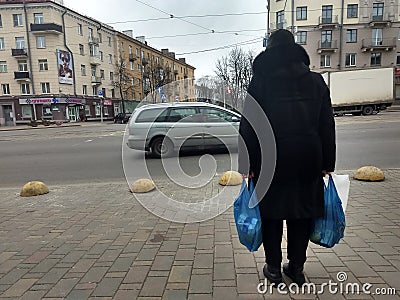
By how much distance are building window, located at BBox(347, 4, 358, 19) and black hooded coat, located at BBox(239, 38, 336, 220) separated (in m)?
44.5

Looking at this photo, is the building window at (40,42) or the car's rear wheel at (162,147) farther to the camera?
the building window at (40,42)

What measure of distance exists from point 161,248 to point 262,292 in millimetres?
1244

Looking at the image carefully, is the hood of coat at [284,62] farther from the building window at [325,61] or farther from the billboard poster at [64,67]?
the building window at [325,61]

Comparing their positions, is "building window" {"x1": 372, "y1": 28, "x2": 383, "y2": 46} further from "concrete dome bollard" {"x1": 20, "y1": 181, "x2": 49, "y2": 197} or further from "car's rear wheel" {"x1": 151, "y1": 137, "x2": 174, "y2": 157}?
"concrete dome bollard" {"x1": 20, "y1": 181, "x2": 49, "y2": 197}

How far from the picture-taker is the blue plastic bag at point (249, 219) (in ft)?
7.64

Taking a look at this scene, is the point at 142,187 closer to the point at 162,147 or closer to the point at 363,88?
the point at 162,147

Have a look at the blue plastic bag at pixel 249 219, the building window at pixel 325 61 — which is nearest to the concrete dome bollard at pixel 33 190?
the blue plastic bag at pixel 249 219

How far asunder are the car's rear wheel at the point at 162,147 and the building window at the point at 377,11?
40956 millimetres

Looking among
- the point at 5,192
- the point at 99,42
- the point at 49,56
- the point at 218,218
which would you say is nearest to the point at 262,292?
the point at 218,218

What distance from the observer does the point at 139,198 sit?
5172 millimetres

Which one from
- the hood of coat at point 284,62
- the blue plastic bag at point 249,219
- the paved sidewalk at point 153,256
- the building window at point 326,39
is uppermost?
the building window at point 326,39

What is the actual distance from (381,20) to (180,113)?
4057 cm

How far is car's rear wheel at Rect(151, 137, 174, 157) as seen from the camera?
9.18 m

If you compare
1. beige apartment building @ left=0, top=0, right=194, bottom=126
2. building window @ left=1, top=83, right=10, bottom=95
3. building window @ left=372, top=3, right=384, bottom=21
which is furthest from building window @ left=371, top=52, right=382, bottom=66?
building window @ left=1, top=83, right=10, bottom=95
